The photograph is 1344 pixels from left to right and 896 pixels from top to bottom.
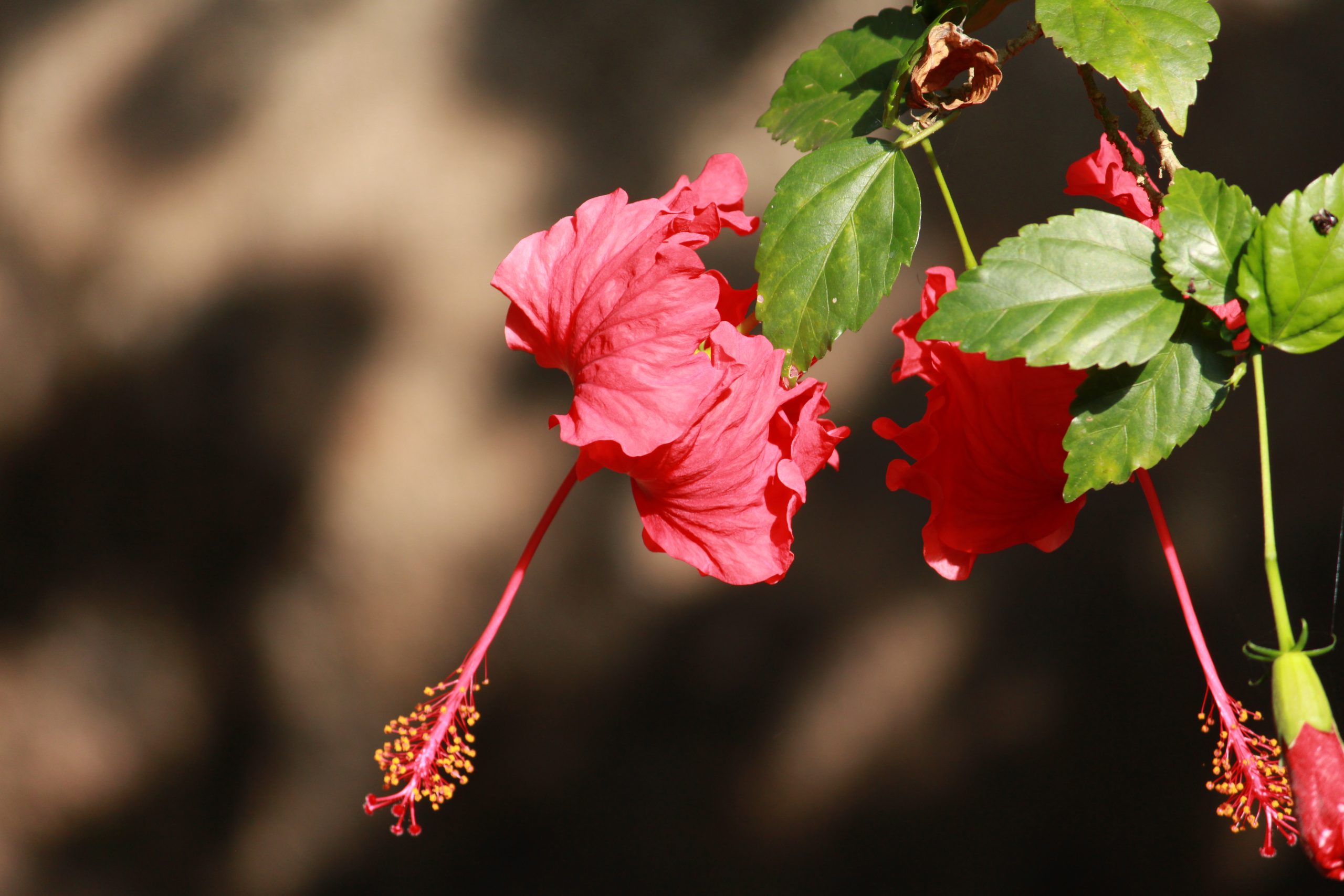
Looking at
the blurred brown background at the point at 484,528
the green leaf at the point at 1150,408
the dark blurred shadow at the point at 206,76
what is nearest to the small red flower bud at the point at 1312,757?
the green leaf at the point at 1150,408

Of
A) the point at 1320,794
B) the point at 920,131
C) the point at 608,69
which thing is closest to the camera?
the point at 1320,794

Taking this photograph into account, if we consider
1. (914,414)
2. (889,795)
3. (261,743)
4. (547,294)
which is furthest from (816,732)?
(547,294)

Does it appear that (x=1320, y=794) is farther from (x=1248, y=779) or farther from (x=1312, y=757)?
(x=1248, y=779)

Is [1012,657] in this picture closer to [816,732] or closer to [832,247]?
[816,732]

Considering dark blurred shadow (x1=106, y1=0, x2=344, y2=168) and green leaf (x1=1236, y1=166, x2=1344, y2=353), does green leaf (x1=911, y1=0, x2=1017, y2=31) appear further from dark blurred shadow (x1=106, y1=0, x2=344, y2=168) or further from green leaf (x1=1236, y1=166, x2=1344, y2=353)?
dark blurred shadow (x1=106, y1=0, x2=344, y2=168)

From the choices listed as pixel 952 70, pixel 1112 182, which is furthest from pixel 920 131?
pixel 1112 182

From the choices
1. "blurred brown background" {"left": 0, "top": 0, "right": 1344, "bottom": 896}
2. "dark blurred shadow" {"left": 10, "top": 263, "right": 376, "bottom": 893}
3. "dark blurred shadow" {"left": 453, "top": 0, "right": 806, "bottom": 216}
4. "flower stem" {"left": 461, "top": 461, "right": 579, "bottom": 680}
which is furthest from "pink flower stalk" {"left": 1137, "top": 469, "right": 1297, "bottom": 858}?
"dark blurred shadow" {"left": 10, "top": 263, "right": 376, "bottom": 893}
